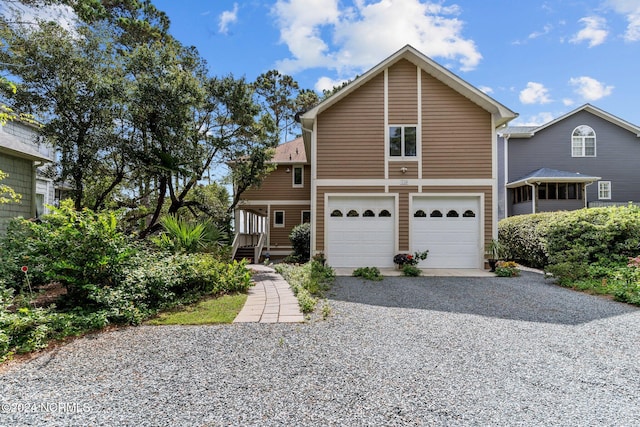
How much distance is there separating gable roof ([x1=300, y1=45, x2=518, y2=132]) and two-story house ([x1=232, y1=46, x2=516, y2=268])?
41 millimetres

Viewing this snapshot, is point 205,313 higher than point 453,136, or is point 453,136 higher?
point 453,136

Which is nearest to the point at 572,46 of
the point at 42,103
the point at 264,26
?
the point at 264,26

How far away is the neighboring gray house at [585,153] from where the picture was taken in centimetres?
1900

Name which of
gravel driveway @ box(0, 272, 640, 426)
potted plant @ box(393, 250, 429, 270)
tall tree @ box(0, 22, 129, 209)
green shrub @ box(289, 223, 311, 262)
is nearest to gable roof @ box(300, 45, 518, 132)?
green shrub @ box(289, 223, 311, 262)

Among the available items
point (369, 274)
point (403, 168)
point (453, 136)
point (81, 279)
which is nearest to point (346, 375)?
point (81, 279)

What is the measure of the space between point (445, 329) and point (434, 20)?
9918 mm

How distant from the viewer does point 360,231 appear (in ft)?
35.5

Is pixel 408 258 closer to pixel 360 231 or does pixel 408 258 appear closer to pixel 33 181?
pixel 360 231

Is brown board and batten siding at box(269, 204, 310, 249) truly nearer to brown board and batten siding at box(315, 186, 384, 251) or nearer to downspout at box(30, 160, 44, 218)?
brown board and batten siding at box(315, 186, 384, 251)

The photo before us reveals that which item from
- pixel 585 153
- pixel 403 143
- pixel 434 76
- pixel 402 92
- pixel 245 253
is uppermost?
pixel 434 76

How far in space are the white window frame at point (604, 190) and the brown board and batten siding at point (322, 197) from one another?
17.1m

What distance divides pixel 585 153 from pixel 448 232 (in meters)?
15.3

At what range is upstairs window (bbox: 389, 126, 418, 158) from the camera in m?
10.8

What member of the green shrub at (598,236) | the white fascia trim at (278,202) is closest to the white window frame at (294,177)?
the white fascia trim at (278,202)
